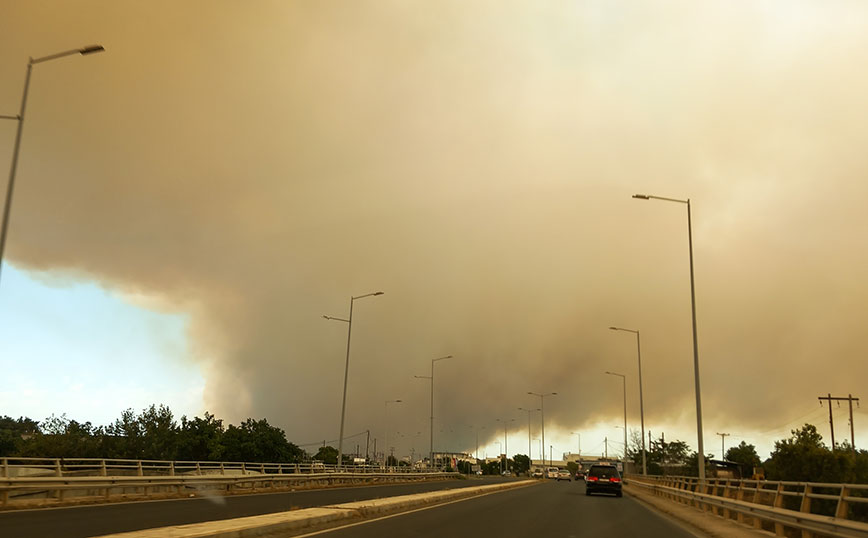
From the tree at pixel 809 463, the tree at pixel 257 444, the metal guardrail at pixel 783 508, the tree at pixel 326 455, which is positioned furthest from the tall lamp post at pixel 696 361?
the tree at pixel 326 455

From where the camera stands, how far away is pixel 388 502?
2581cm

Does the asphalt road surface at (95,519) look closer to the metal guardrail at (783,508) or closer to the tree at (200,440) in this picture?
the metal guardrail at (783,508)

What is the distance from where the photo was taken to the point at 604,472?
49.7 meters

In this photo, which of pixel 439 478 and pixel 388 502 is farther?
pixel 439 478

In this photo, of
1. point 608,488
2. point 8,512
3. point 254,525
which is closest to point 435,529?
point 254,525

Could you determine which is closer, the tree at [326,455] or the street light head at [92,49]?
the street light head at [92,49]

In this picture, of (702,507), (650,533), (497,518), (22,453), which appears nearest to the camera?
(650,533)

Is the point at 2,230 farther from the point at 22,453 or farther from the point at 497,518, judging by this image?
the point at 22,453

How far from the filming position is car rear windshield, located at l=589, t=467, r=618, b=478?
1956 inches

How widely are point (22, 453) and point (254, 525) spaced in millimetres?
97336

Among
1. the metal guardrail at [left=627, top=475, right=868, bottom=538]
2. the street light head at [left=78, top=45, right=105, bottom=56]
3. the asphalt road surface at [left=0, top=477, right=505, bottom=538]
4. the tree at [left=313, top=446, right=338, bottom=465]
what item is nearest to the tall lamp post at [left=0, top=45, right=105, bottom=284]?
the street light head at [left=78, top=45, right=105, bottom=56]

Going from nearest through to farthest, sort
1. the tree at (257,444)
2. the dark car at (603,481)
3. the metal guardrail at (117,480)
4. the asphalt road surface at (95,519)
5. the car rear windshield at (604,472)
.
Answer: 1. the asphalt road surface at (95,519)
2. the metal guardrail at (117,480)
3. the dark car at (603,481)
4. the car rear windshield at (604,472)
5. the tree at (257,444)

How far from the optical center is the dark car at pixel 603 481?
161 feet

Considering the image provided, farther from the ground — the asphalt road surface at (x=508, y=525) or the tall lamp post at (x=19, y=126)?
the tall lamp post at (x=19, y=126)
